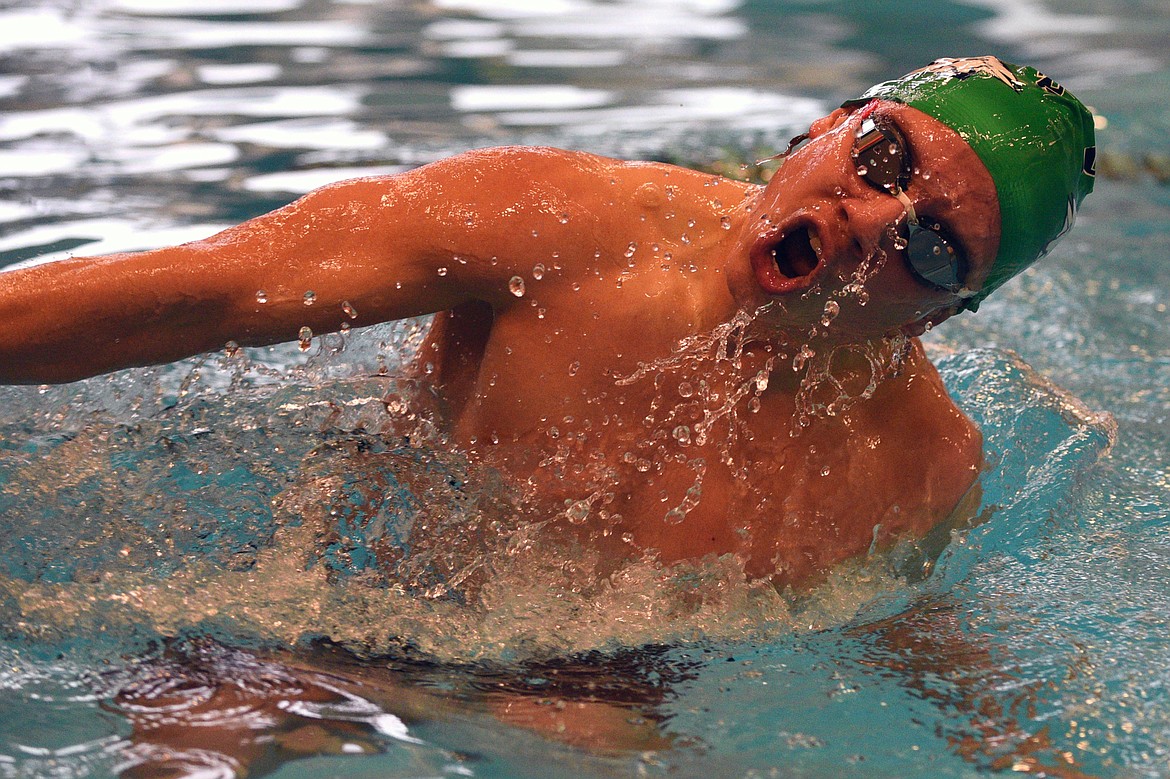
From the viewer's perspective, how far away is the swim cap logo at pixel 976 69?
171 centimetres

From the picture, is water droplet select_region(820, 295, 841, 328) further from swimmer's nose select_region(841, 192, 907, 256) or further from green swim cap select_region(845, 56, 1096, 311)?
green swim cap select_region(845, 56, 1096, 311)

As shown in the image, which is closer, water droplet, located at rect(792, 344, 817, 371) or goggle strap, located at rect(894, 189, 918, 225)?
goggle strap, located at rect(894, 189, 918, 225)

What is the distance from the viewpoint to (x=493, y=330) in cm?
180

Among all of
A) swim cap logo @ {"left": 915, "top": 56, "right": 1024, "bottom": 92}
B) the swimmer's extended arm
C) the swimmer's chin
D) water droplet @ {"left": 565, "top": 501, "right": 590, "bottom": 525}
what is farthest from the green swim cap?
water droplet @ {"left": 565, "top": 501, "right": 590, "bottom": 525}

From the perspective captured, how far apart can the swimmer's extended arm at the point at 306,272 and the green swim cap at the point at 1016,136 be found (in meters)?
0.49

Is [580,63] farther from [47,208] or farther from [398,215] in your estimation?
[398,215]

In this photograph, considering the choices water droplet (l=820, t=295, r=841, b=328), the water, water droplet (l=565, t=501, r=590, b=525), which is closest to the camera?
the water

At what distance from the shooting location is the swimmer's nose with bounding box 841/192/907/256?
1610 mm

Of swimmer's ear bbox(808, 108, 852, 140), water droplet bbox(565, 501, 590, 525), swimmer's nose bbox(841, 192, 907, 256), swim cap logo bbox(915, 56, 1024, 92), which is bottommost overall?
water droplet bbox(565, 501, 590, 525)

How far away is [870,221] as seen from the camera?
1610 mm

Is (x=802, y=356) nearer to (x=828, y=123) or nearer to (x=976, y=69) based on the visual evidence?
(x=828, y=123)

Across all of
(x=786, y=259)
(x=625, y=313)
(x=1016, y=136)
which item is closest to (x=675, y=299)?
(x=625, y=313)

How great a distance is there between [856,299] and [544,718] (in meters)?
0.67

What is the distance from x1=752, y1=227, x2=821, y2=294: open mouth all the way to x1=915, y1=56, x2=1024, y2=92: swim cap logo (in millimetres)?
286
